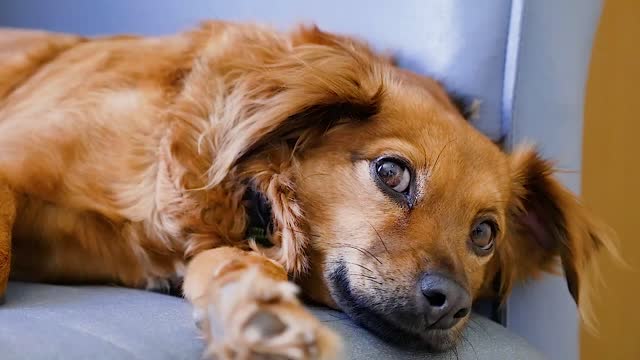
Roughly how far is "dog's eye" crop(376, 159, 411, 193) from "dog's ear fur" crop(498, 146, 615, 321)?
0.90 feet

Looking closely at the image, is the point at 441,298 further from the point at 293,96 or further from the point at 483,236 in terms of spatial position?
the point at 293,96

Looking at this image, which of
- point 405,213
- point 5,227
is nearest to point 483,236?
point 405,213

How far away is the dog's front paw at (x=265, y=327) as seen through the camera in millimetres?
771

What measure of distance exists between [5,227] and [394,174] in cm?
56

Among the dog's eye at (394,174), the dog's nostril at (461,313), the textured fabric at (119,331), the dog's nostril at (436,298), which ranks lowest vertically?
the textured fabric at (119,331)

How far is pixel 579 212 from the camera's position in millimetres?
1402

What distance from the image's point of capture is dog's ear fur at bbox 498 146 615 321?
4.53ft

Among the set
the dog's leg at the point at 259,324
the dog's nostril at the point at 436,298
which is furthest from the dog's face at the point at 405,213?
the dog's leg at the point at 259,324

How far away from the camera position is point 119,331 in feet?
2.87

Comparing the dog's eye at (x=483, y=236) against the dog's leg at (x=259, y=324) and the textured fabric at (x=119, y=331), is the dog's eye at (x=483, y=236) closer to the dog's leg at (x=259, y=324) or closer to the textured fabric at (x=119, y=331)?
the textured fabric at (x=119, y=331)

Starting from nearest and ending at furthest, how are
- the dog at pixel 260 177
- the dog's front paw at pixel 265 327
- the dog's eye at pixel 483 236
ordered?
1. the dog's front paw at pixel 265 327
2. the dog at pixel 260 177
3. the dog's eye at pixel 483 236

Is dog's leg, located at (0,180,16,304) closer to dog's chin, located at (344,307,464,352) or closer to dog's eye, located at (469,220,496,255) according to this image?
dog's chin, located at (344,307,464,352)

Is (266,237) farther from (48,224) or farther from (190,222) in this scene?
(48,224)

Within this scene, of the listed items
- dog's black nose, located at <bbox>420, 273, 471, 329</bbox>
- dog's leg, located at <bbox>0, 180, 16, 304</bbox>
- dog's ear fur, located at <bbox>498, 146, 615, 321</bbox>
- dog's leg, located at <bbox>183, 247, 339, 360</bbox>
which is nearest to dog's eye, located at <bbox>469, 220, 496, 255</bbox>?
dog's ear fur, located at <bbox>498, 146, 615, 321</bbox>
